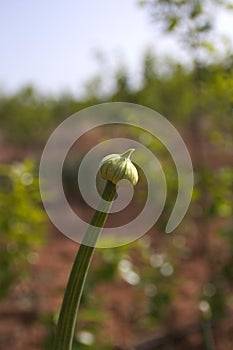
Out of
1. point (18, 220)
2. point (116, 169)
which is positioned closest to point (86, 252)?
point (116, 169)

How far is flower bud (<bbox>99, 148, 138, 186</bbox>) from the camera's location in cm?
56

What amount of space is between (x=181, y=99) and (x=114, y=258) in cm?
583

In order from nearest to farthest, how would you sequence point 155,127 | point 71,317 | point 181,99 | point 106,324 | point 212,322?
1. point 71,317
2. point 155,127
3. point 212,322
4. point 106,324
5. point 181,99

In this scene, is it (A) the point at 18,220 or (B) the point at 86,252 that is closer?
(B) the point at 86,252

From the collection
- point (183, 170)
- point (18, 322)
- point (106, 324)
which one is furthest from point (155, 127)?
point (18, 322)

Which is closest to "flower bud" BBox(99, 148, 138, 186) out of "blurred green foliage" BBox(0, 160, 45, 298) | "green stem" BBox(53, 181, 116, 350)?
"green stem" BBox(53, 181, 116, 350)

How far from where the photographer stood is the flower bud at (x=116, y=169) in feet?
1.85

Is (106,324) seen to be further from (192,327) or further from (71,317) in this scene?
(71,317)

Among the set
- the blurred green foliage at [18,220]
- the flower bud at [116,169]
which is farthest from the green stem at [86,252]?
the blurred green foliage at [18,220]

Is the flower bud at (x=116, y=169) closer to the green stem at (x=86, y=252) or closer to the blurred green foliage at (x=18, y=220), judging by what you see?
the green stem at (x=86, y=252)

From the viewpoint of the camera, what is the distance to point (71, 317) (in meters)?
0.60

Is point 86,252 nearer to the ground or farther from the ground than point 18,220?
nearer to the ground

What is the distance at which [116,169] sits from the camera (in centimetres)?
56

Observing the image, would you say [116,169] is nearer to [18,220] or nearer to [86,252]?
[86,252]
